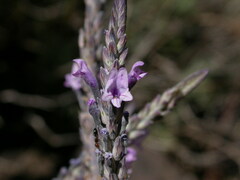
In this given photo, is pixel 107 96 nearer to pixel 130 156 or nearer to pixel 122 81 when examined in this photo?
pixel 122 81

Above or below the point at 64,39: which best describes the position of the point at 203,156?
below

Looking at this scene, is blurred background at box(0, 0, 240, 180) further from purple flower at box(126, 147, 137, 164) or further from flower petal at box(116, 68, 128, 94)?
flower petal at box(116, 68, 128, 94)

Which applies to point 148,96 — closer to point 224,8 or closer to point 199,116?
point 199,116

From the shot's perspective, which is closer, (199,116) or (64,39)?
(64,39)

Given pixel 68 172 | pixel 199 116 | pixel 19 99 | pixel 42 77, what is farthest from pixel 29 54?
pixel 68 172

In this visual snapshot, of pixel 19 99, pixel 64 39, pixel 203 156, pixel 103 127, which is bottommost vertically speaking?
pixel 103 127

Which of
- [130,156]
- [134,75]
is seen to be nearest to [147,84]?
[130,156]

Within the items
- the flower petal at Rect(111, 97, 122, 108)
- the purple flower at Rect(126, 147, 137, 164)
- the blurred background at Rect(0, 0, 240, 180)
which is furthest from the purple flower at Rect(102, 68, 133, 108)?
the blurred background at Rect(0, 0, 240, 180)
